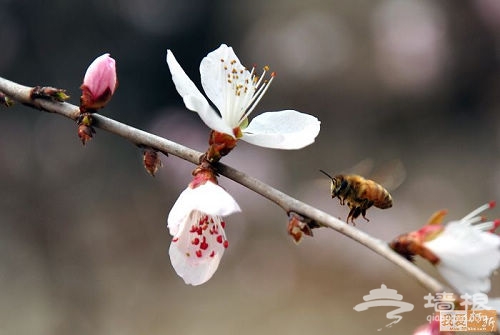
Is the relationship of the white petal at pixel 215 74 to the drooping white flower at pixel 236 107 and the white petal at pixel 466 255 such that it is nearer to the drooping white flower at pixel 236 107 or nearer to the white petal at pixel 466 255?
the drooping white flower at pixel 236 107

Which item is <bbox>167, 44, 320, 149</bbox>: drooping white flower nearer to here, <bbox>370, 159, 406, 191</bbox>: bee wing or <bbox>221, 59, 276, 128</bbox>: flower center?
<bbox>221, 59, 276, 128</bbox>: flower center

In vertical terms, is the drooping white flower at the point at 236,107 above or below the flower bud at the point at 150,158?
above

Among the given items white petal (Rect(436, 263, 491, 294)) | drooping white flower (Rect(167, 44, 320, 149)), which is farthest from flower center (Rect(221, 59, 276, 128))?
white petal (Rect(436, 263, 491, 294))

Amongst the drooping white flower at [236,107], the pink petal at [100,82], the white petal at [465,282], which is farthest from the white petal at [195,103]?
the white petal at [465,282]

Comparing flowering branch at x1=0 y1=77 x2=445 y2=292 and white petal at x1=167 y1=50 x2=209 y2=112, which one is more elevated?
white petal at x1=167 y1=50 x2=209 y2=112

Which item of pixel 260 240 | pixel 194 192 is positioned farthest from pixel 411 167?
pixel 194 192

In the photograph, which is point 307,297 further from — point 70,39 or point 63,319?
point 70,39
